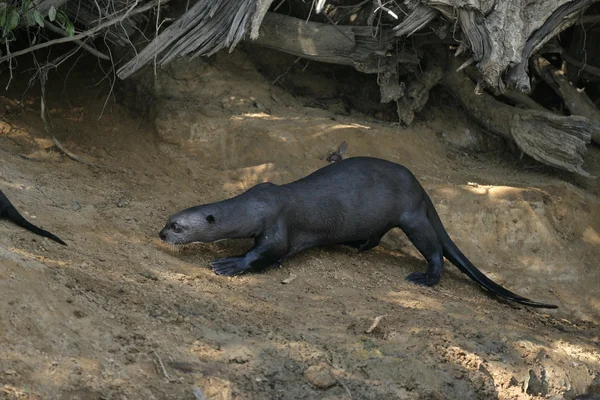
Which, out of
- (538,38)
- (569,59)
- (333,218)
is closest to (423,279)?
(333,218)

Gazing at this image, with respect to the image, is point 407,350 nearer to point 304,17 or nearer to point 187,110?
point 187,110

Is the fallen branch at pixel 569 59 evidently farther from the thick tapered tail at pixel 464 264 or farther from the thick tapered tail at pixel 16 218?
the thick tapered tail at pixel 16 218

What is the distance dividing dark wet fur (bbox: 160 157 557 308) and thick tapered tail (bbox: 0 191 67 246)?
805mm

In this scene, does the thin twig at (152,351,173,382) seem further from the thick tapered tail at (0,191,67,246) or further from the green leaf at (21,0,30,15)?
→ the green leaf at (21,0,30,15)

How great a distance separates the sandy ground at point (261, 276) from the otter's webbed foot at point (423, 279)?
0.28ft

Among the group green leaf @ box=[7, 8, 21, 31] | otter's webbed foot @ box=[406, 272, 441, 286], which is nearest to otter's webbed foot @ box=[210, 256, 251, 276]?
otter's webbed foot @ box=[406, 272, 441, 286]

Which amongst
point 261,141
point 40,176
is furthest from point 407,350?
point 40,176

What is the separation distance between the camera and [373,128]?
7.16m

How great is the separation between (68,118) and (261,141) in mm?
1845

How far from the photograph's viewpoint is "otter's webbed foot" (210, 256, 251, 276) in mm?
5219

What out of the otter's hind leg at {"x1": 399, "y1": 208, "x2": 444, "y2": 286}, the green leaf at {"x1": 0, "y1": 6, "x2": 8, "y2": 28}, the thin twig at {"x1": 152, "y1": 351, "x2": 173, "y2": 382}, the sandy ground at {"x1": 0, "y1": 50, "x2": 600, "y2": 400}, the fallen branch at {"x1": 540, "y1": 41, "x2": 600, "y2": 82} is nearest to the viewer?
the thin twig at {"x1": 152, "y1": 351, "x2": 173, "y2": 382}

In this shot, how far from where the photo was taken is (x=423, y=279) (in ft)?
18.8

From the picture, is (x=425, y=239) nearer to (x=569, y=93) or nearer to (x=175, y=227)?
(x=175, y=227)

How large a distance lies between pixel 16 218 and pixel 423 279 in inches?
113
